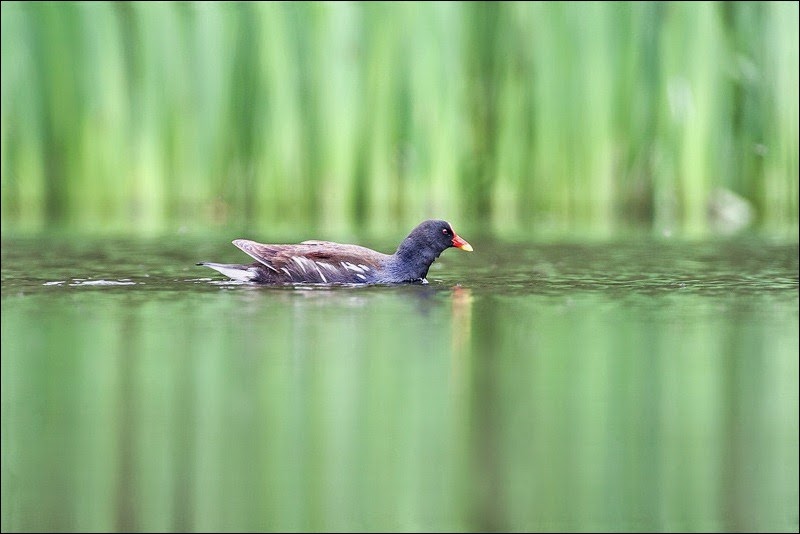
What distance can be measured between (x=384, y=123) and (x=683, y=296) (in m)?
4.68

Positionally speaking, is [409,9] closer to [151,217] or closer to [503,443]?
[151,217]

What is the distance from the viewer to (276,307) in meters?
7.34

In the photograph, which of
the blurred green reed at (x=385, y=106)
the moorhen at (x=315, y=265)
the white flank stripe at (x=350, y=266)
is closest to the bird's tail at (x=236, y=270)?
the moorhen at (x=315, y=265)

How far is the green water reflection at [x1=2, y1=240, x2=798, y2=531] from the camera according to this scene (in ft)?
12.0

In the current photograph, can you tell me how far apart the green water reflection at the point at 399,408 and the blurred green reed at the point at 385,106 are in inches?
150

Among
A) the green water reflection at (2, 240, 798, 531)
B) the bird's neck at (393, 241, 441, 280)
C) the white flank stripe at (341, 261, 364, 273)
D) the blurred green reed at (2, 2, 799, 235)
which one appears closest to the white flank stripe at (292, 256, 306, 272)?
the white flank stripe at (341, 261, 364, 273)

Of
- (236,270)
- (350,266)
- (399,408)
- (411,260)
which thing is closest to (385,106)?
(411,260)

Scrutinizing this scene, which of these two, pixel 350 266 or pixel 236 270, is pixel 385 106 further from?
pixel 236 270

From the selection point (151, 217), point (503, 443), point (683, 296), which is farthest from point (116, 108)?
point (503, 443)

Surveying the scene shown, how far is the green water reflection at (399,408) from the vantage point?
144 inches

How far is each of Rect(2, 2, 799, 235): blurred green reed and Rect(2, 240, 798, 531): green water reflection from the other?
3.82 meters

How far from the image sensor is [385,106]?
1177 centimetres

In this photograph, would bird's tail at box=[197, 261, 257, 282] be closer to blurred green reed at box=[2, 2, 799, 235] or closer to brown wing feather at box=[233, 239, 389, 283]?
brown wing feather at box=[233, 239, 389, 283]

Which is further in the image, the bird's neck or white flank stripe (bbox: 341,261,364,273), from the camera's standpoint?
the bird's neck
